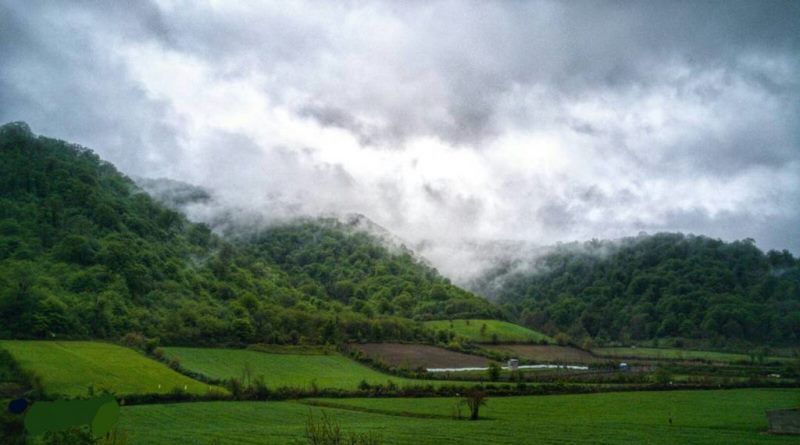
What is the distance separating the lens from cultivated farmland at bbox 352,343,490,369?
88250 mm

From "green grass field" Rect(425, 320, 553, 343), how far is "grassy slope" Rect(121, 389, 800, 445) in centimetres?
5874

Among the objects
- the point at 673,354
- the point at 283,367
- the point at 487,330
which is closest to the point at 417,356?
the point at 283,367

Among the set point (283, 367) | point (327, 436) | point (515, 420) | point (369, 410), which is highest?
point (327, 436)

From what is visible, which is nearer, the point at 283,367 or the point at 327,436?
the point at 327,436

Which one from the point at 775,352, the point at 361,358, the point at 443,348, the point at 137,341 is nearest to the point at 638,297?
the point at 775,352

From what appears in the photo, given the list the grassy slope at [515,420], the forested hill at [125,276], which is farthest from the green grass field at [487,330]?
the grassy slope at [515,420]

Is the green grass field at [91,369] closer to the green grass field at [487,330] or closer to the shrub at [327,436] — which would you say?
the shrub at [327,436]

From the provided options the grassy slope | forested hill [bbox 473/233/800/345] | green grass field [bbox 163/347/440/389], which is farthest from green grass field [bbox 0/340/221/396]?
forested hill [bbox 473/233/800/345]

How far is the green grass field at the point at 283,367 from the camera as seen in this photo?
67188mm

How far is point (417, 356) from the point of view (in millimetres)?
94188

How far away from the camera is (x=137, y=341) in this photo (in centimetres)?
7162

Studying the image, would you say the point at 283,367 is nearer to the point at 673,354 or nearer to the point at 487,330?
the point at 487,330

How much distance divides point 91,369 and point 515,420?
37.8m

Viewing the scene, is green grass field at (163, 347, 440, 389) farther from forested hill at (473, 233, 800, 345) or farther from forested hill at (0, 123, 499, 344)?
forested hill at (473, 233, 800, 345)
